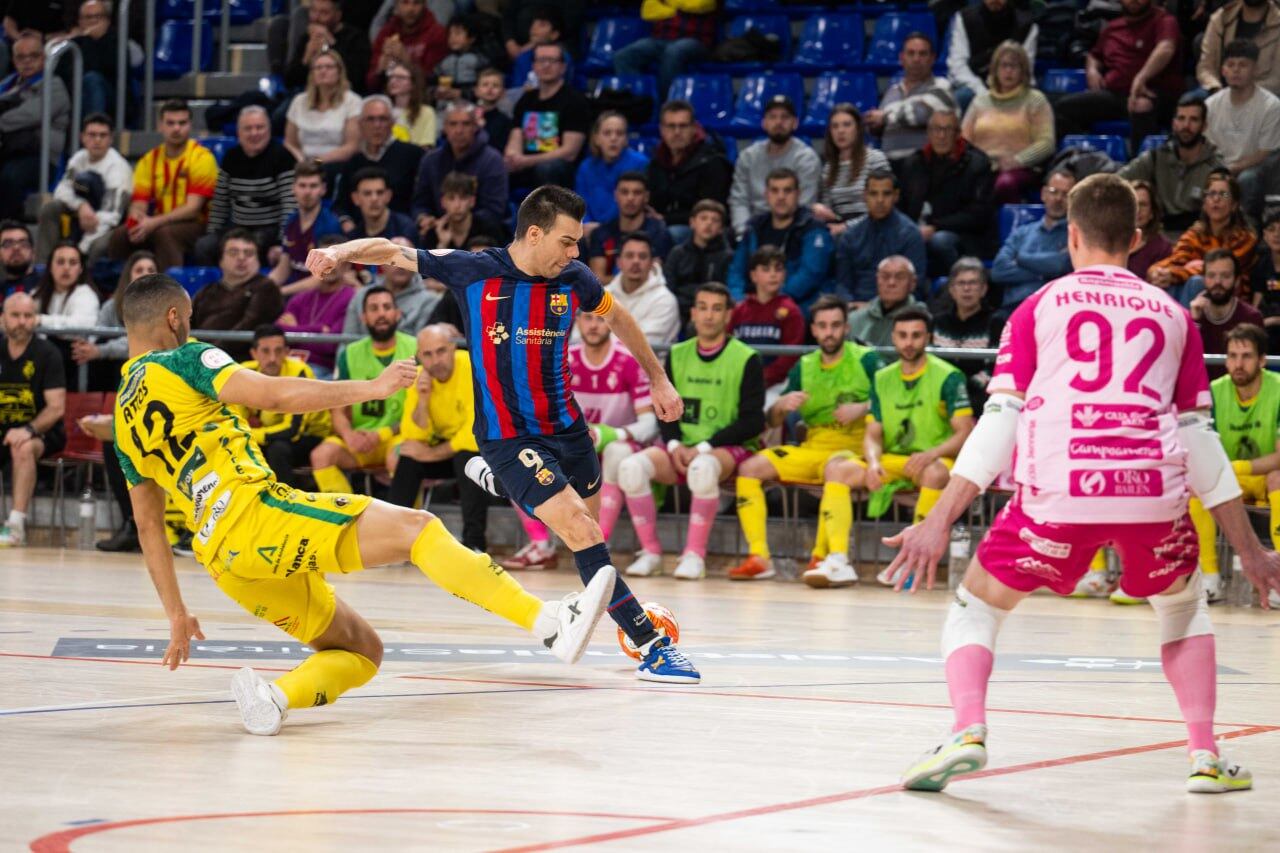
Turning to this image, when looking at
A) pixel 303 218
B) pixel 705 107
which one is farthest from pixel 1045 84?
pixel 303 218

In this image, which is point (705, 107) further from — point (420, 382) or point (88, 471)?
point (88, 471)

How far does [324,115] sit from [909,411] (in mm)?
7265

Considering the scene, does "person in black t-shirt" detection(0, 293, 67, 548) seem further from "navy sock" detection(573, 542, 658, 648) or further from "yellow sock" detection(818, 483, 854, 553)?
"navy sock" detection(573, 542, 658, 648)

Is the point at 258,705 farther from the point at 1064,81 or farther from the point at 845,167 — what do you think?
the point at 1064,81

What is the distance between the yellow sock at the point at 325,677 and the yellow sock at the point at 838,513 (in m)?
6.60

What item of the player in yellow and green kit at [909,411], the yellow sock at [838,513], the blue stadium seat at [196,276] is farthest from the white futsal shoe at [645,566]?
the blue stadium seat at [196,276]

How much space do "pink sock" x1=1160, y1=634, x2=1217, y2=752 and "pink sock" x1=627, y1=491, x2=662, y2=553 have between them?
8.08 metres

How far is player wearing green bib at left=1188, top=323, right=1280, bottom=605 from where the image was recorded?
1130cm

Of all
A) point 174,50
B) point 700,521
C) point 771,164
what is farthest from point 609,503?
point 174,50

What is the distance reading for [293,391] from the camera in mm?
5508

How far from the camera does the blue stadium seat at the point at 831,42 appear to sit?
1630 centimetres

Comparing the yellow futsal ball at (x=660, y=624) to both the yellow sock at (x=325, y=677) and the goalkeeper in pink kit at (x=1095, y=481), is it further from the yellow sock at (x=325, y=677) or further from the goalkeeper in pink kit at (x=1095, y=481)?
the goalkeeper in pink kit at (x=1095, y=481)

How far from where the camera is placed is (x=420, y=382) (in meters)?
13.0

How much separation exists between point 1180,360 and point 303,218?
12.1 m
